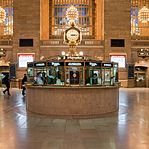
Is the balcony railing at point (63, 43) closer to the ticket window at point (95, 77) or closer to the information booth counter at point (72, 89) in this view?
the information booth counter at point (72, 89)

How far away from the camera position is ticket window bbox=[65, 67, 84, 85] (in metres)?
10.6

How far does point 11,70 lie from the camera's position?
29.2 metres

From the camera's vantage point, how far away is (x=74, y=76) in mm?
10680

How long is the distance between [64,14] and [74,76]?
2316 cm

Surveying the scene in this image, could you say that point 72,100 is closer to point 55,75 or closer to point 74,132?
point 55,75

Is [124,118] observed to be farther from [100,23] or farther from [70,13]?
[100,23]

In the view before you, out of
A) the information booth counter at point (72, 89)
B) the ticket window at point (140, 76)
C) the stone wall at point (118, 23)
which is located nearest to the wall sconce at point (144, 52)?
the stone wall at point (118, 23)

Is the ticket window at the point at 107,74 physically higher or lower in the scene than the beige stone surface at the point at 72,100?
higher

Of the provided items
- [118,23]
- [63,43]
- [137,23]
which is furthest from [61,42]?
[137,23]

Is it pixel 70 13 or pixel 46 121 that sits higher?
pixel 70 13

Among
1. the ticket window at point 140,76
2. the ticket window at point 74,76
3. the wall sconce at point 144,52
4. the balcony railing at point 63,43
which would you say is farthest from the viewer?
the ticket window at point 140,76

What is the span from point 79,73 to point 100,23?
21863 millimetres

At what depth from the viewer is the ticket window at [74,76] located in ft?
34.7

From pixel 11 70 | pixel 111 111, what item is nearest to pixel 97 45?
pixel 11 70
